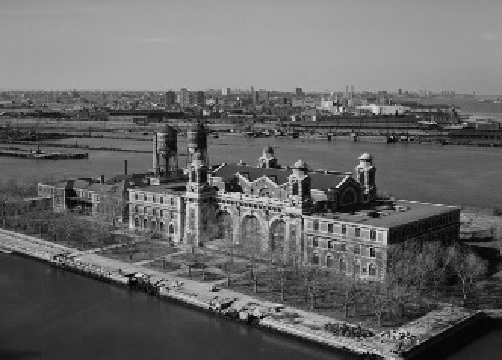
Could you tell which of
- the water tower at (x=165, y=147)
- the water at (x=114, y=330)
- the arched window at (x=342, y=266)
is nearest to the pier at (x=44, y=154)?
the water tower at (x=165, y=147)

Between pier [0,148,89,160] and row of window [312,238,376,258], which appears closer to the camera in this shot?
row of window [312,238,376,258]

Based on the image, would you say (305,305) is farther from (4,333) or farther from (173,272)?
(4,333)

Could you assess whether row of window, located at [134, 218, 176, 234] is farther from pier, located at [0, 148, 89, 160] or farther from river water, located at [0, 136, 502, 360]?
pier, located at [0, 148, 89, 160]

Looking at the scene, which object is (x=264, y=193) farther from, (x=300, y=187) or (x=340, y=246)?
(x=340, y=246)

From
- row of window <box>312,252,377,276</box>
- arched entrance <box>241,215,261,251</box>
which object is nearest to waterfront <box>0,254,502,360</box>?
row of window <box>312,252,377,276</box>

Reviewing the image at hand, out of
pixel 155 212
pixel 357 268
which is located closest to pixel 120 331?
pixel 357 268
